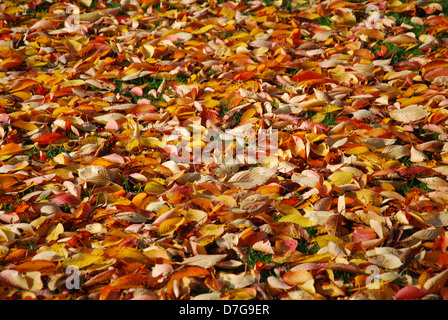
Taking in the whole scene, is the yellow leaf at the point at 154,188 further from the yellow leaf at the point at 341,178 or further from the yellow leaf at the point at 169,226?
the yellow leaf at the point at 341,178

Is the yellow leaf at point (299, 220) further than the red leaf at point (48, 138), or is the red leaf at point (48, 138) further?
the red leaf at point (48, 138)

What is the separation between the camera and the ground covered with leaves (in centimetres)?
192

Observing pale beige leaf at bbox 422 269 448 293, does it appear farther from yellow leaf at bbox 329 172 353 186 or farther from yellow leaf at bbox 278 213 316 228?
yellow leaf at bbox 329 172 353 186

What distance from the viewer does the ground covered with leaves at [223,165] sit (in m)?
1.92

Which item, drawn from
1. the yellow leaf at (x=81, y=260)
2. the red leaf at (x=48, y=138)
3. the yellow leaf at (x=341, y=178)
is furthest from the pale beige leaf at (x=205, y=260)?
the red leaf at (x=48, y=138)

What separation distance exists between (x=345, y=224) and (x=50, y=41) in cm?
262

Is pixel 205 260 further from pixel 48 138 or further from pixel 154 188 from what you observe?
pixel 48 138

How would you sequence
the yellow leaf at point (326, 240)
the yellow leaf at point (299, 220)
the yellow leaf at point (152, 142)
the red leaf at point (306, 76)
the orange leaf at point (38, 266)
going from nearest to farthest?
the orange leaf at point (38, 266), the yellow leaf at point (326, 240), the yellow leaf at point (299, 220), the yellow leaf at point (152, 142), the red leaf at point (306, 76)

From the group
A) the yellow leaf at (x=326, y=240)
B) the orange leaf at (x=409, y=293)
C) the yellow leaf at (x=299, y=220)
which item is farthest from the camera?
the yellow leaf at (x=299, y=220)

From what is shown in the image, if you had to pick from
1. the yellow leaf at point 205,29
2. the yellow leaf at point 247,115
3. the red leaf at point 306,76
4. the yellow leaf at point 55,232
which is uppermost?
the yellow leaf at point 205,29

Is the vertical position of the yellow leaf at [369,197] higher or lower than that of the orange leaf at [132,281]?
higher

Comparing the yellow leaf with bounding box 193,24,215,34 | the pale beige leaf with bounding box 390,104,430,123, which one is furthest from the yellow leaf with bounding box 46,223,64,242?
the yellow leaf with bounding box 193,24,215,34

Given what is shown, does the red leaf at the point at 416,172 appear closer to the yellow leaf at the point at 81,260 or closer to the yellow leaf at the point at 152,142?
the yellow leaf at the point at 152,142

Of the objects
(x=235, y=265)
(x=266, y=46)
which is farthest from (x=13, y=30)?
(x=235, y=265)
